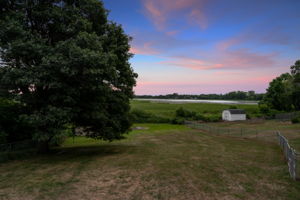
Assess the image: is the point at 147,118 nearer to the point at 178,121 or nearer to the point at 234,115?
the point at 178,121

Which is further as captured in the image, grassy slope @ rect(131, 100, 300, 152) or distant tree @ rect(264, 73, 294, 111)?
distant tree @ rect(264, 73, 294, 111)

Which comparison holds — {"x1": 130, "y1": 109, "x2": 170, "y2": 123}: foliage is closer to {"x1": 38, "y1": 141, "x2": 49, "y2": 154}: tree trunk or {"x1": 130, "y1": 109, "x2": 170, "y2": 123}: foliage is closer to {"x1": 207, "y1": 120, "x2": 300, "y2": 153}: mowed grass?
{"x1": 207, "y1": 120, "x2": 300, "y2": 153}: mowed grass

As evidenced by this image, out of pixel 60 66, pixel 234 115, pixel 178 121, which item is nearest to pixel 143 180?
pixel 60 66

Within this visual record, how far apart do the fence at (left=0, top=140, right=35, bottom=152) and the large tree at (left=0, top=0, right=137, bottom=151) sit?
187 cm

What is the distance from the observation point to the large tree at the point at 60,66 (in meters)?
9.75

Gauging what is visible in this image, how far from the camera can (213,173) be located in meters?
9.23

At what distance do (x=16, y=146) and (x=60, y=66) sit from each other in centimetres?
861

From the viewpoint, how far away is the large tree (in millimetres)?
9750

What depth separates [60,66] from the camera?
9.58 m

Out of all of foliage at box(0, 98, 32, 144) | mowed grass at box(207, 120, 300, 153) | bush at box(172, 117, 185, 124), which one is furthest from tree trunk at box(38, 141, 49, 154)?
bush at box(172, 117, 185, 124)

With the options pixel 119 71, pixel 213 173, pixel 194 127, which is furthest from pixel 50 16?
pixel 194 127

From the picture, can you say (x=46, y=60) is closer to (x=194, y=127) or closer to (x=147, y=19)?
(x=147, y=19)

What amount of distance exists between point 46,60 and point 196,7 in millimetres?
14785

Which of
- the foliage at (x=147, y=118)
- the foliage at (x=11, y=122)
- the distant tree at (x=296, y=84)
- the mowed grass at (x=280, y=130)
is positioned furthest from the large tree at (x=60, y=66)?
the distant tree at (x=296, y=84)
